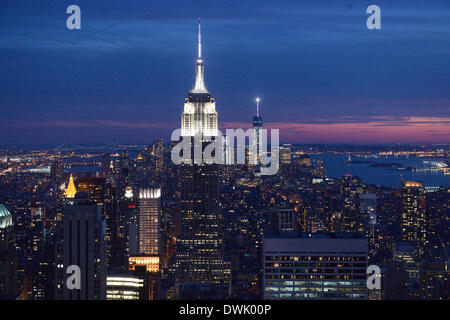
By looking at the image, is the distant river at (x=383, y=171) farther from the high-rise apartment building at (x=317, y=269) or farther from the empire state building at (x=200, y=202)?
the high-rise apartment building at (x=317, y=269)

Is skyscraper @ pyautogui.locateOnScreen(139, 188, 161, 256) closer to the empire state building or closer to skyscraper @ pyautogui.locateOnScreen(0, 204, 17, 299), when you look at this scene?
Answer: the empire state building

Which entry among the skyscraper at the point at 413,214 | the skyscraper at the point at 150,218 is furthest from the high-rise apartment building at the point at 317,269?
the skyscraper at the point at 150,218

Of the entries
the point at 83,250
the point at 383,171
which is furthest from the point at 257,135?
the point at 83,250

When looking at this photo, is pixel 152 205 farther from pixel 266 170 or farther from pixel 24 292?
pixel 24 292

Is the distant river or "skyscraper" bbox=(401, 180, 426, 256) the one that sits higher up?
the distant river

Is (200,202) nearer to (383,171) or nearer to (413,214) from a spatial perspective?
(383,171)

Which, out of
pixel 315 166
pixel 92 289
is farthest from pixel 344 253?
pixel 315 166

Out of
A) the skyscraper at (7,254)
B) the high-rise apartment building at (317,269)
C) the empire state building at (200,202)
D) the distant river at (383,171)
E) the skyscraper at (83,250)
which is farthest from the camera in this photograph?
the empire state building at (200,202)

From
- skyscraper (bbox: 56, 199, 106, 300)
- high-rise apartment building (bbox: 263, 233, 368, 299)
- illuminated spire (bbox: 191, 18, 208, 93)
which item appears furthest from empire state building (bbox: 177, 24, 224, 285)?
skyscraper (bbox: 56, 199, 106, 300)
